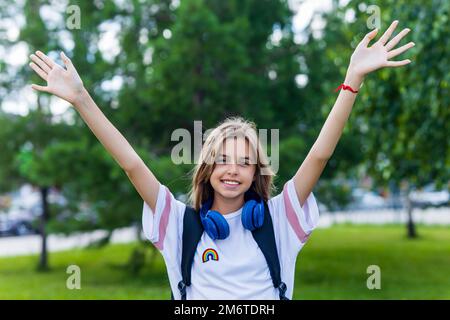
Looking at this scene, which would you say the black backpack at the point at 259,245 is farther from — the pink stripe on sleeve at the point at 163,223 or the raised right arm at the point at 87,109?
the raised right arm at the point at 87,109

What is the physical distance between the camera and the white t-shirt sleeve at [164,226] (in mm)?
1854

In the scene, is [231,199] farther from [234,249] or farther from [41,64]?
[41,64]

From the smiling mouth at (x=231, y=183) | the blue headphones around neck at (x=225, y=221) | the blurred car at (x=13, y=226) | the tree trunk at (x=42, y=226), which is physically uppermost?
the blurred car at (x=13, y=226)

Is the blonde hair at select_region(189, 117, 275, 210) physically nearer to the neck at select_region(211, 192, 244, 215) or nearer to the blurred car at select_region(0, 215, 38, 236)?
the neck at select_region(211, 192, 244, 215)

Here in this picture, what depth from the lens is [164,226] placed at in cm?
186

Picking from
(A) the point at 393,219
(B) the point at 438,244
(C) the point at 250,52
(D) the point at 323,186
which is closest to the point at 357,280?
(D) the point at 323,186

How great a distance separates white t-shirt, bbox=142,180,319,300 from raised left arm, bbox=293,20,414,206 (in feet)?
0.22

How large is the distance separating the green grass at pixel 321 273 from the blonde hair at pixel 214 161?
14.5ft

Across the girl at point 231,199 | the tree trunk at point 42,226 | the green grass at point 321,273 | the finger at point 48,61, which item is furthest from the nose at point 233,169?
the tree trunk at point 42,226

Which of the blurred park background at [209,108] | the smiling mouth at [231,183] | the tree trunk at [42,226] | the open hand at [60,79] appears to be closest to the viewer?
the open hand at [60,79]

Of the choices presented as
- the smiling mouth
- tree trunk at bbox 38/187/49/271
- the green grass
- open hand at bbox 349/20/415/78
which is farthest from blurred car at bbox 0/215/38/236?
open hand at bbox 349/20/415/78

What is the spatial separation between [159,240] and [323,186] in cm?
720

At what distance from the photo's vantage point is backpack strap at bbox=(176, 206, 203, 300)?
1.82 metres

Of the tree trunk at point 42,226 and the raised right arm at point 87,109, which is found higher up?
the tree trunk at point 42,226
